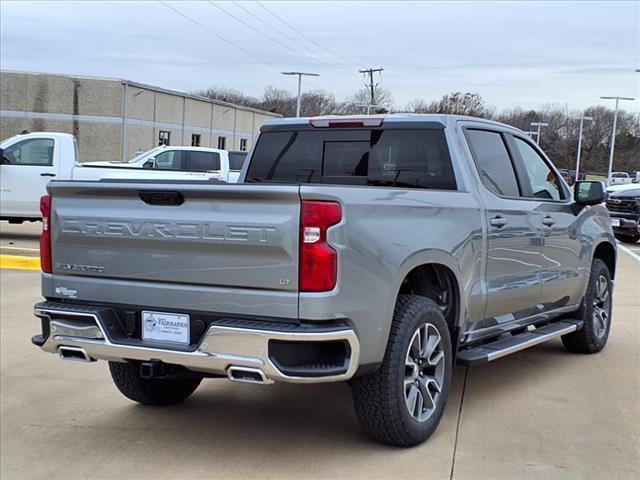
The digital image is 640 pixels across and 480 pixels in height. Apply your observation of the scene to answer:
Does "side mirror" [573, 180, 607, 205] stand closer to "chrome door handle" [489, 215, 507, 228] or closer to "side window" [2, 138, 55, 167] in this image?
"chrome door handle" [489, 215, 507, 228]

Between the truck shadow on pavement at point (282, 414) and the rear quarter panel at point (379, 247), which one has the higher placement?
the rear quarter panel at point (379, 247)

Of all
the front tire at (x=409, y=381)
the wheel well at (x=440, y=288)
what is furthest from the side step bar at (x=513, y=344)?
the front tire at (x=409, y=381)

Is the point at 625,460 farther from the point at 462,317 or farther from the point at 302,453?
the point at 302,453

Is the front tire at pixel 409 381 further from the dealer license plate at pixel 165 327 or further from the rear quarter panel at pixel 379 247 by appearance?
the dealer license plate at pixel 165 327

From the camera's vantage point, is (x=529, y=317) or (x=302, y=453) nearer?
(x=302, y=453)

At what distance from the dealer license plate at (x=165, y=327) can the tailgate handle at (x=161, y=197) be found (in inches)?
23.4

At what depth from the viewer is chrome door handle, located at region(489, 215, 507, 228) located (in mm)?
5289

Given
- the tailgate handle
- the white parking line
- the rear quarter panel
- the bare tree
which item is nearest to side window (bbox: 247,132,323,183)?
the rear quarter panel

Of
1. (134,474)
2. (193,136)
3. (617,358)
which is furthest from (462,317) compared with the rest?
(193,136)

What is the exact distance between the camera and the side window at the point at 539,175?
20.3ft

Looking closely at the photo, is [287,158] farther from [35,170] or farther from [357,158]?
[35,170]

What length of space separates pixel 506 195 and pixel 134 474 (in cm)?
318

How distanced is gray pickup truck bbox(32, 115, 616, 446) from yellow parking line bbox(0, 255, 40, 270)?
6.92 m

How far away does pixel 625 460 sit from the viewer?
443cm
